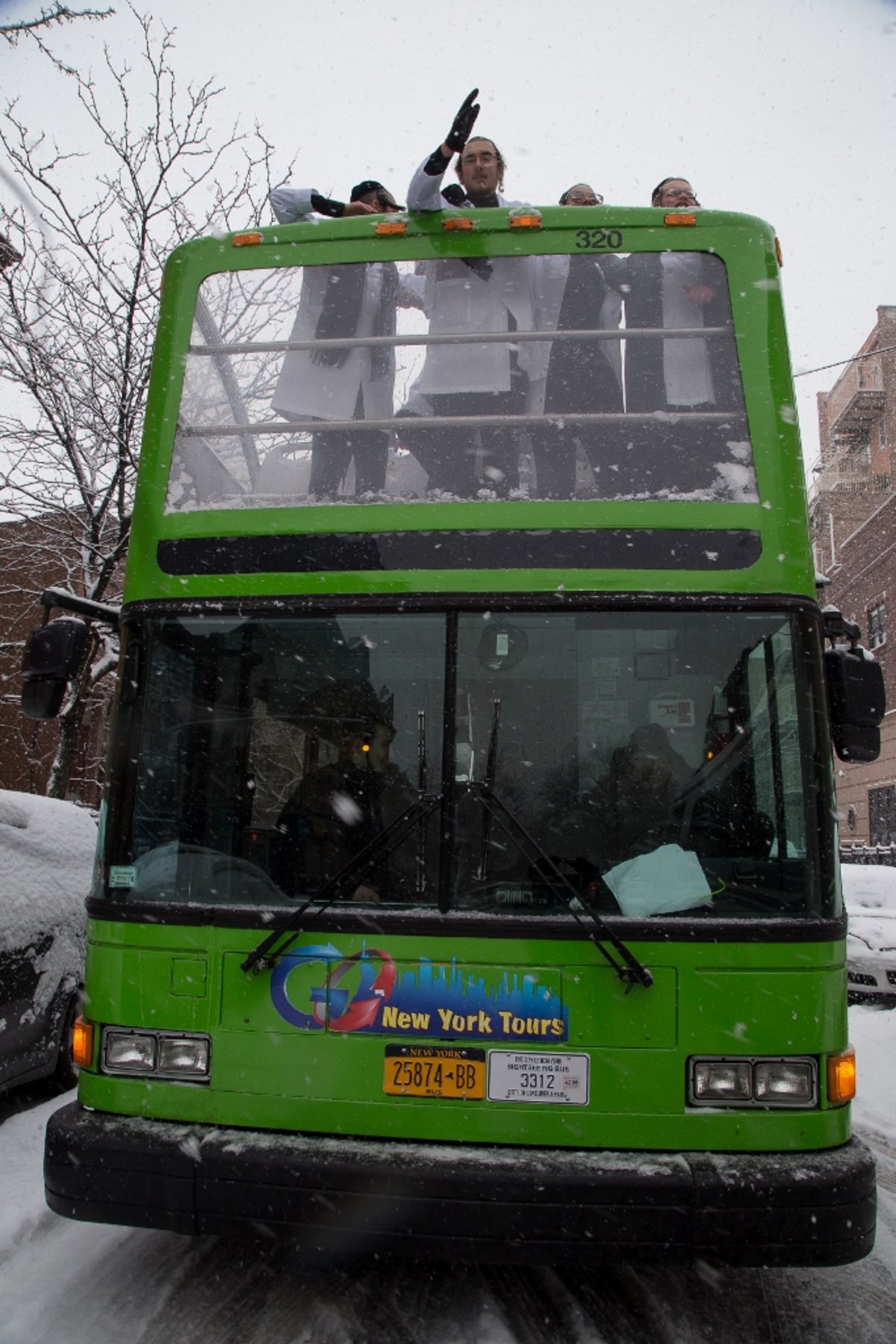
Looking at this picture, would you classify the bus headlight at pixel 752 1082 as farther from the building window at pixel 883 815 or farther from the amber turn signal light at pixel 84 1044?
the building window at pixel 883 815

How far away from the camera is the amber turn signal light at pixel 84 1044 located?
140 inches

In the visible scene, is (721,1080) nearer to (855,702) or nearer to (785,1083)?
(785,1083)

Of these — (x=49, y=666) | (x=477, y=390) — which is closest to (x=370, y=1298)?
(x=49, y=666)

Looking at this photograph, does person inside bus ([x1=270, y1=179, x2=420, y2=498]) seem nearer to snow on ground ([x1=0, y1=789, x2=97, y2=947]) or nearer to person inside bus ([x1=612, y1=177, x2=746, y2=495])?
person inside bus ([x1=612, y1=177, x2=746, y2=495])

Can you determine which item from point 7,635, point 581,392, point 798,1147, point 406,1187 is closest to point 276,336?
point 581,392

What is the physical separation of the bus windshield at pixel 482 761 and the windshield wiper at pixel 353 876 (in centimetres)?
1

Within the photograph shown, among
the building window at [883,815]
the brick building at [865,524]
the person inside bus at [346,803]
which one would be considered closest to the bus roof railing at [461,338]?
the person inside bus at [346,803]

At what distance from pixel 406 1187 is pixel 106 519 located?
1092 cm

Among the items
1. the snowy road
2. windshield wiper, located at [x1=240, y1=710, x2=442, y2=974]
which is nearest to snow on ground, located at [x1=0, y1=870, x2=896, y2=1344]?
the snowy road

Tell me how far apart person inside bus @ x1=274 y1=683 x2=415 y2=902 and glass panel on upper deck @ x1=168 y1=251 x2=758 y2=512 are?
809mm

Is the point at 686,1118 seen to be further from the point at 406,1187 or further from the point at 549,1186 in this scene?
the point at 406,1187

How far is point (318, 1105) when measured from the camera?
11.0 feet

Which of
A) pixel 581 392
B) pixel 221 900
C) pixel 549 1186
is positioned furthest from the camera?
pixel 581 392

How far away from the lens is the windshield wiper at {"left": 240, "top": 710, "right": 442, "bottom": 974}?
11.1 ft
